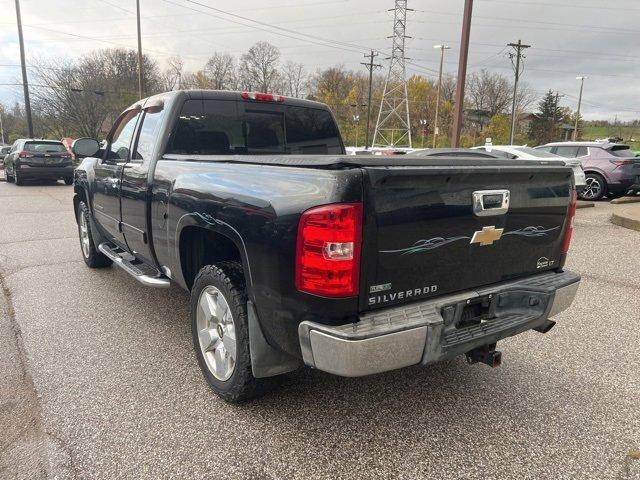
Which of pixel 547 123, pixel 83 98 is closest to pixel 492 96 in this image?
pixel 547 123

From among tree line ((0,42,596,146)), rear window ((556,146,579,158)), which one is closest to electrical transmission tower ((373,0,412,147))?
tree line ((0,42,596,146))

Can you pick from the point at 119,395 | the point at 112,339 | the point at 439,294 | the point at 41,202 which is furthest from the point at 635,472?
the point at 41,202

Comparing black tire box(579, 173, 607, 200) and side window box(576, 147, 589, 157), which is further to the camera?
side window box(576, 147, 589, 157)

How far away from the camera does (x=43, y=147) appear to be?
17406 millimetres

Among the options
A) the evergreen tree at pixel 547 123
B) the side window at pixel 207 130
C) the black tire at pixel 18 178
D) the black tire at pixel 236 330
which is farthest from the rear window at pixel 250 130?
the evergreen tree at pixel 547 123

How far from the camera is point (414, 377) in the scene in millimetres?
3250

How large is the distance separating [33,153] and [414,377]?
18488 mm

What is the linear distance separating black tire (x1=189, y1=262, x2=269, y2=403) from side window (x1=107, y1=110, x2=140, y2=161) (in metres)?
2.06

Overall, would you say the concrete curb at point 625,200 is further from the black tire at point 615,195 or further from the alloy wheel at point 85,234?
the alloy wheel at point 85,234

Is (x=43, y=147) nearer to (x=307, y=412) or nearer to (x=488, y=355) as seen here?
(x=307, y=412)

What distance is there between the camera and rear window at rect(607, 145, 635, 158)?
545 inches

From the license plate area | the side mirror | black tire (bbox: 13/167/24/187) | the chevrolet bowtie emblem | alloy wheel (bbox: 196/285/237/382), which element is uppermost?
the side mirror

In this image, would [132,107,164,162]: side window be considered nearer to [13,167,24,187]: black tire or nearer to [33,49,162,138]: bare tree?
[13,167,24,187]: black tire

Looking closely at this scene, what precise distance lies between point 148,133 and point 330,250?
262 cm
